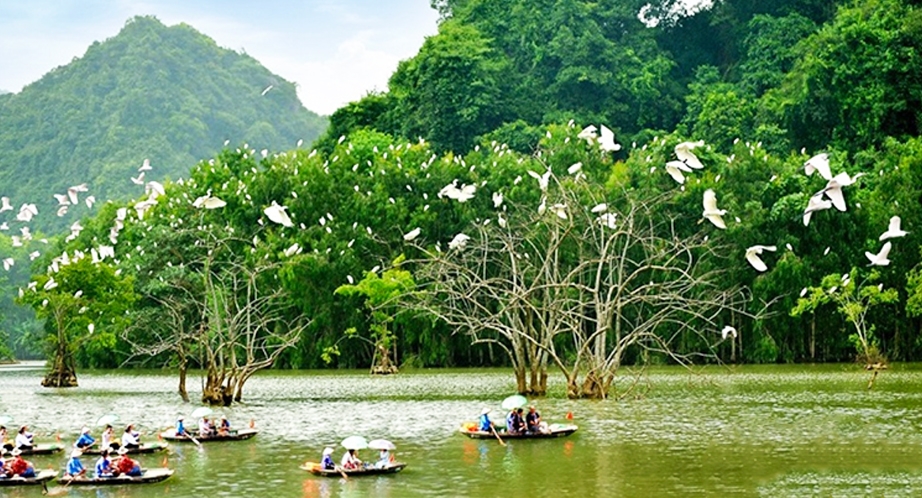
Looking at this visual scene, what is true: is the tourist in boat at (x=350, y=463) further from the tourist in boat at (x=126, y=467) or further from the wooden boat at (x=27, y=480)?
the wooden boat at (x=27, y=480)

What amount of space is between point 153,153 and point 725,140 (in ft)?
179

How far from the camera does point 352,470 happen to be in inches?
666

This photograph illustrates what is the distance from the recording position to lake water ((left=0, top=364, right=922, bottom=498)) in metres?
16.1

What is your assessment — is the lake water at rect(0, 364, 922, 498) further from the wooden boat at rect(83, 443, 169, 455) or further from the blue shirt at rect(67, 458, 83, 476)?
the blue shirt at rect(67, 458, 83, 476)

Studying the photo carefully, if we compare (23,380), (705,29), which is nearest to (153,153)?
(705,29)

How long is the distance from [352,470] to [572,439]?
16.0 ft

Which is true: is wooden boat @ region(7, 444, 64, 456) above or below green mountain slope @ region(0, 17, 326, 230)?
below

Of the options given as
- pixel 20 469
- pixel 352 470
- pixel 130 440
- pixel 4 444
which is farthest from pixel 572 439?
pixel 4 444

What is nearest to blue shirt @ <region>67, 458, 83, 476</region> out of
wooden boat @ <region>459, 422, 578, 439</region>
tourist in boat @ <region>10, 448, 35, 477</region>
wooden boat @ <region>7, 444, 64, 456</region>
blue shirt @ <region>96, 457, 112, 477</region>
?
blue shirt @ <region>96, 457, 112, 477</region>

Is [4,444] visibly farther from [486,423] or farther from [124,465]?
[486,423]

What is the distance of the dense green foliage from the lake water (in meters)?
5.78

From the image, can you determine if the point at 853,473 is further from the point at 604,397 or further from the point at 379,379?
the point at 379,379

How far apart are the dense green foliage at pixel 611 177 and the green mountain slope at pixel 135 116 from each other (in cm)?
3460

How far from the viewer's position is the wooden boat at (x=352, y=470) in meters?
16.8
